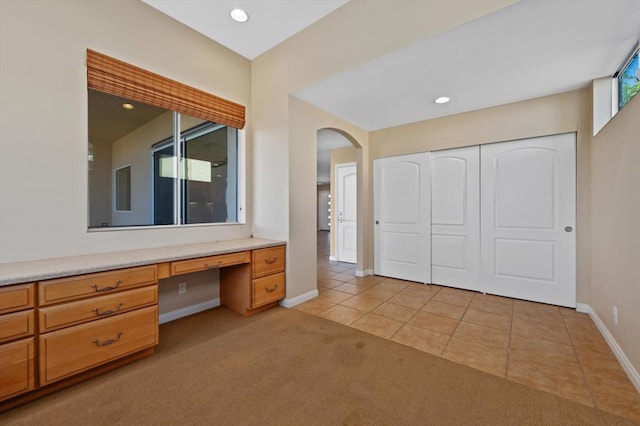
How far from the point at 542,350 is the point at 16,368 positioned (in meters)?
→ 3.69

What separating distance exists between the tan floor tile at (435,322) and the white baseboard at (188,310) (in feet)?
7.48

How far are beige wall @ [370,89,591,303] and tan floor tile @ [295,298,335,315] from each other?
2.69 m

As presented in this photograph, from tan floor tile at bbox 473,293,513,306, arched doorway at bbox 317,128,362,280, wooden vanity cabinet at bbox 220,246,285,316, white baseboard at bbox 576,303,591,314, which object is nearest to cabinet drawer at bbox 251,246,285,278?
wooden vanity cabinet at bbox 220,246,285,316

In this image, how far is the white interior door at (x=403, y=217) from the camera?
4.05 m

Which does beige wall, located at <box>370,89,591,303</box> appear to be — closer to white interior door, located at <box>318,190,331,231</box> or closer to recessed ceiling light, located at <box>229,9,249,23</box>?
recessed ceiling light, located at <box>229,9,249,23</box>

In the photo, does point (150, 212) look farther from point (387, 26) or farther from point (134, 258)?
point (387, 26)

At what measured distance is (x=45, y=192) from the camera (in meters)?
2.01

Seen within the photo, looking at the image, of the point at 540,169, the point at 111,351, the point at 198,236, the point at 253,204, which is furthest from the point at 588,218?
the point at 111,351

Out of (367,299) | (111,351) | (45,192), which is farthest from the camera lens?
(367,299)

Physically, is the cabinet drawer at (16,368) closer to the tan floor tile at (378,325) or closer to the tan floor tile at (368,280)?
the tan floor tile at (378,325)

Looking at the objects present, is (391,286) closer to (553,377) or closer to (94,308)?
(553,377)

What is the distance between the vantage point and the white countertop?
1.55 metres

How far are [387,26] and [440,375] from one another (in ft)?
9.37

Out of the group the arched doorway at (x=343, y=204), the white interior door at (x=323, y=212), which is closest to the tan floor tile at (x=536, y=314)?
the arched doorway at (x=343, y=204)
